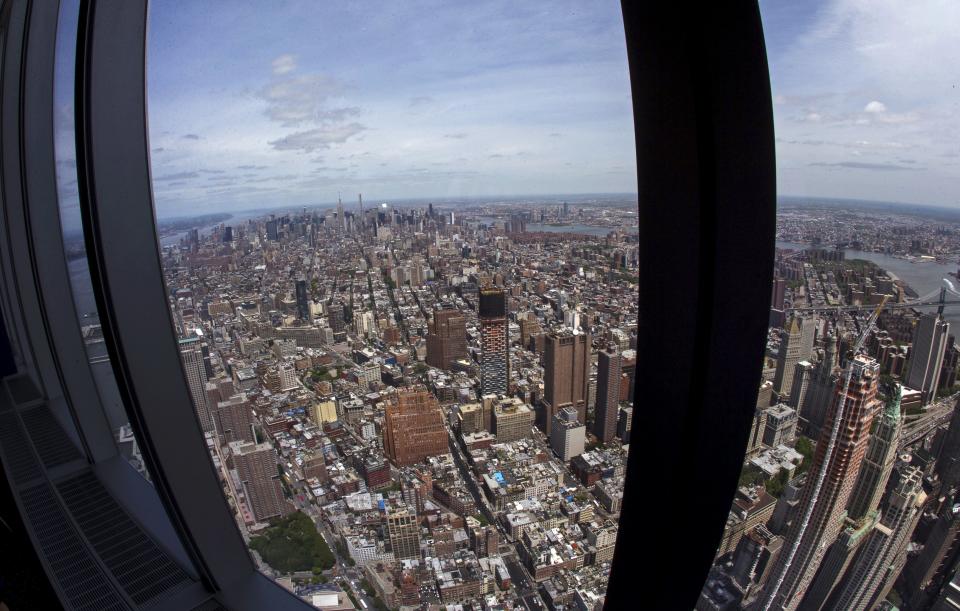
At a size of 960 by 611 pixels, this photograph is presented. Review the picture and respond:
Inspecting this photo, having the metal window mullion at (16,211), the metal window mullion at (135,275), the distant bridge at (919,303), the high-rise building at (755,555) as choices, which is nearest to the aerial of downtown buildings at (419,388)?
the metal window mullion at (135,275)

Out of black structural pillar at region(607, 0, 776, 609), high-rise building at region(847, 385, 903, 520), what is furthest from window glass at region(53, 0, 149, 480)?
high-rise building at region(847, 385, 903, 520)

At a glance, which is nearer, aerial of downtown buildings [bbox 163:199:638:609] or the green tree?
aerial of downtown buildings [bbox 163:199:638:609]

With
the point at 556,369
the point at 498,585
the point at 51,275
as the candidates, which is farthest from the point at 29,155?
the point at 498,585

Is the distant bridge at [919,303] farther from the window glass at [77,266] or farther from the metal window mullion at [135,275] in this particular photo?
the window glass at [77,266]

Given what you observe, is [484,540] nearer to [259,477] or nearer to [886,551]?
[259,477]

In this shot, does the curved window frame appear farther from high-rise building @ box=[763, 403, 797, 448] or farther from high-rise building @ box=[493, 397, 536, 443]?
high-rise building @ box=[493, 397, 536, 443]

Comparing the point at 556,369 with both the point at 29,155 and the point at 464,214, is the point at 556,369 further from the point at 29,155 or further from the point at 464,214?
the point at 29,155
